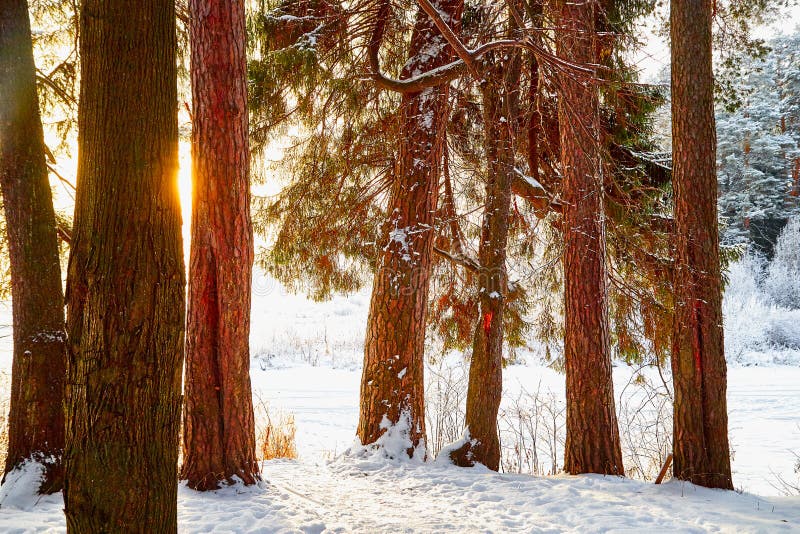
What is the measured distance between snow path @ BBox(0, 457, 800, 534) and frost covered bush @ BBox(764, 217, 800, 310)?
72.1ft

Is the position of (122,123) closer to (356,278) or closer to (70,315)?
(70,315)

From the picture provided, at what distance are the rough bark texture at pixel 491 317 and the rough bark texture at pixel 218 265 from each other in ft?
7.64

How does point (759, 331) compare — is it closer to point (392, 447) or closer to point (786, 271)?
point (786, 271)

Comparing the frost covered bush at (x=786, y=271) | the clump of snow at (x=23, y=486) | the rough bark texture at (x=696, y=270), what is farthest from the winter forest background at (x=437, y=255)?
the frost covered bush at (x=786, y=271)

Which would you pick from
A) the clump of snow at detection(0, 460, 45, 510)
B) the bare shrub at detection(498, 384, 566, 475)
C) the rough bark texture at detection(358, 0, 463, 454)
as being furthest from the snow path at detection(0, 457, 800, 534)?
the bare shrub at detection(498, 384, 566, 475)

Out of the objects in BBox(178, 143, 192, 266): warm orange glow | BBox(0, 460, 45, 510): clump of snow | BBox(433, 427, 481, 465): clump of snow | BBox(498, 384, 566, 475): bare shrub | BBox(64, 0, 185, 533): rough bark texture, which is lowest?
BBox(498, 384, 566, 475): bare shrub

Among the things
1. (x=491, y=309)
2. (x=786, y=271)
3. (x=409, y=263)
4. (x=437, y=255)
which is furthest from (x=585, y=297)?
(x=786, y=271)

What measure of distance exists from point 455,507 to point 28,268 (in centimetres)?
356

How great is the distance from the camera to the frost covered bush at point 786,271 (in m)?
21.4

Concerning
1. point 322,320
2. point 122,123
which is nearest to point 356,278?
point 122,123

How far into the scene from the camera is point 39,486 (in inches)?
134

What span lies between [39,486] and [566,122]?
5.36 m

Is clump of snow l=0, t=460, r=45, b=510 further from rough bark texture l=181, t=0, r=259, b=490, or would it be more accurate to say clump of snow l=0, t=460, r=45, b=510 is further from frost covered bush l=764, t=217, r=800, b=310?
frost covered bush l=764, t=217, r=800, b=310

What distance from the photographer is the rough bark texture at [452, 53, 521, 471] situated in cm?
524
